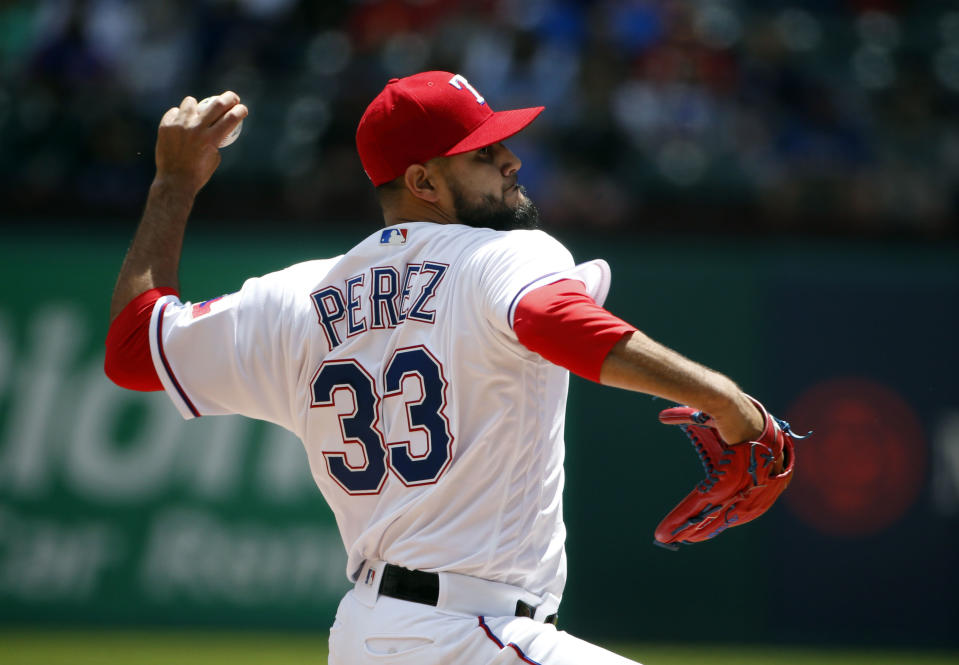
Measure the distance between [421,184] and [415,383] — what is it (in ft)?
1.77

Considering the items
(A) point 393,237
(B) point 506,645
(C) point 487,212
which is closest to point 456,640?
(B) point 506,645

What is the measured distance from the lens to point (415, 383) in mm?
2529

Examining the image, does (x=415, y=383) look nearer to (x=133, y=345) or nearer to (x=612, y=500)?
(x=133, y=345)

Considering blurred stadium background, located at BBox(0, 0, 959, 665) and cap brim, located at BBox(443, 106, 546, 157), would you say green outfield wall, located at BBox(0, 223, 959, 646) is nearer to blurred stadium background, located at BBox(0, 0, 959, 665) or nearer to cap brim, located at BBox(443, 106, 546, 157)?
blurred stadium background, located at BBox(0, 0, 959, 665)

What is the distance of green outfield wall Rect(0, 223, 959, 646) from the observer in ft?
25.0

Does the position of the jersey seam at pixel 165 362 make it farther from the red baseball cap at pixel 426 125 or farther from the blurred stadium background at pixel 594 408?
the blurred stadium background at pixel 594 408

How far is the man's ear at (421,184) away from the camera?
281 centimetres

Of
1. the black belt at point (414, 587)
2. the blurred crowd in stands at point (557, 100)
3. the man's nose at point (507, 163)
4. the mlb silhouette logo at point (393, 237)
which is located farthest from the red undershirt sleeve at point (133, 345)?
the blurred crowd in stands at point (557, 100)

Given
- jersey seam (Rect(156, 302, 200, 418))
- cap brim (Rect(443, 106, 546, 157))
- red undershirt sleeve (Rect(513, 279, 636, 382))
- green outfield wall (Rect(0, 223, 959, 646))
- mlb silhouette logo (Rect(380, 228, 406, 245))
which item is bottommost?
green outfield wall (Rect(0, 223, 959, 646))

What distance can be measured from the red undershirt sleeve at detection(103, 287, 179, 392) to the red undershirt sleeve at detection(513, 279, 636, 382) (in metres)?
0.94

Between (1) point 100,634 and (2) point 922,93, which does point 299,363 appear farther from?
(2) point 922,93

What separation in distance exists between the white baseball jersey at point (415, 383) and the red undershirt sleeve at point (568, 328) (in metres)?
0.05

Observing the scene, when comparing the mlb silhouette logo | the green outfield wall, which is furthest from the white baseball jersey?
the green outfield wall

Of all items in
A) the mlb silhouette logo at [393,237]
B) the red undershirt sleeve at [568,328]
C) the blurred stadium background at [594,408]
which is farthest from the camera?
the blurred stadium background at [594,408]
